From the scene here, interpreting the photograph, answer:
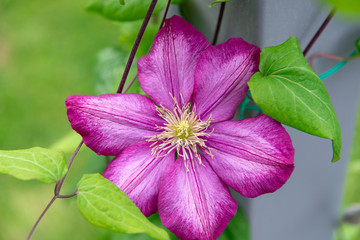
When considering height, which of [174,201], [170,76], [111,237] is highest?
[170,76]

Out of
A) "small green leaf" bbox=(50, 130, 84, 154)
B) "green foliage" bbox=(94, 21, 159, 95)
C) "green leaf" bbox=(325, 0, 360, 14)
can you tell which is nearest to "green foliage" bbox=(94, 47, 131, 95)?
"green foliage" bbox=(94, 21, 159, 95)

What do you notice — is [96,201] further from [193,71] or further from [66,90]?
[66,90]

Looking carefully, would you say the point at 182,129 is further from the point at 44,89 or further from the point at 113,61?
the point at 44,89

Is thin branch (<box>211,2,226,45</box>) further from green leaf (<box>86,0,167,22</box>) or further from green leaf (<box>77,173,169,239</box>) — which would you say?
green leaf (<box>77,173,169,239</box>)

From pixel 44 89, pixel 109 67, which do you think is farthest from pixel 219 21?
pixel 44 89

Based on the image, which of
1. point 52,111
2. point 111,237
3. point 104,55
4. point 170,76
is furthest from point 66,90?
point 170,76

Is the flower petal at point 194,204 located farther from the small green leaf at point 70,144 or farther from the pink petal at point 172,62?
the small green leaf at point 70,144
